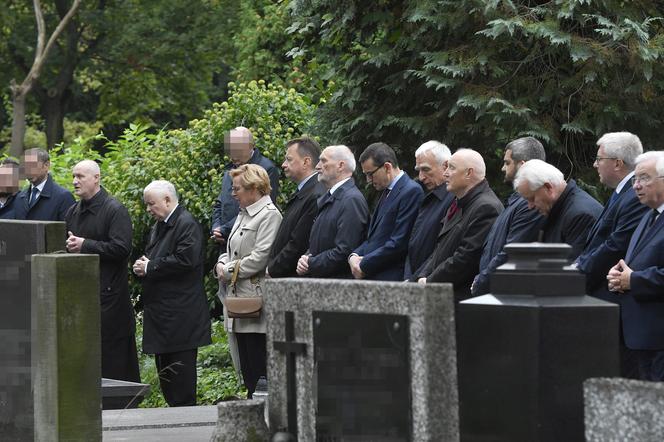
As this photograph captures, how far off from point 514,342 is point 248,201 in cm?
562

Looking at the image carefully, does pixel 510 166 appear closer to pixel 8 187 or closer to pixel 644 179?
pixel 644 179

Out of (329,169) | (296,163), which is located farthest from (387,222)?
(296,163)

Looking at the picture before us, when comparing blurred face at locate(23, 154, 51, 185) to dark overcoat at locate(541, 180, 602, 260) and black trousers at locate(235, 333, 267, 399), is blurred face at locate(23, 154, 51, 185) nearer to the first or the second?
black trousers at locate(235, 333, 267, 399)

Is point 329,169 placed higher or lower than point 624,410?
higher

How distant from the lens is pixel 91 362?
7605 mm

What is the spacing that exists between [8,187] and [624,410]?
9.38 m

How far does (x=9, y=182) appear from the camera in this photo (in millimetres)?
12852

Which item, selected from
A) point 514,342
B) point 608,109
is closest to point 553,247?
point 514,342

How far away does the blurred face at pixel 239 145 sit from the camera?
464 inches

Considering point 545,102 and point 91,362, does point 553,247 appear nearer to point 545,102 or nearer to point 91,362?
point 91,362

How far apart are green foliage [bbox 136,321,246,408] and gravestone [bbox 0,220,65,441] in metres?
3.13

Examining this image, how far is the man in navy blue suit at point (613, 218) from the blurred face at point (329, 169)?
2485 mm

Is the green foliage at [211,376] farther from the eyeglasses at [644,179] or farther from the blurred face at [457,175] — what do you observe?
the eyeglasses at [644,179]

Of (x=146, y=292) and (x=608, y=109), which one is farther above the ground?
(x=608, y=109)
